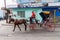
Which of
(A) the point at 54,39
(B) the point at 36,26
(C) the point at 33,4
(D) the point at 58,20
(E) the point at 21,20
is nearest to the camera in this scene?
(A) the point at 54,39

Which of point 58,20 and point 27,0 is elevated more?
point 27,0

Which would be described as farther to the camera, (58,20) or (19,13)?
(19,13)

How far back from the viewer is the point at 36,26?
815 inches

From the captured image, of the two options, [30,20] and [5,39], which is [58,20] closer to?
[30,20]

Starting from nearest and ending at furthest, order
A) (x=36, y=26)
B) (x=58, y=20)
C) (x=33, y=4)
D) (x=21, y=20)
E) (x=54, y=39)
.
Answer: (x=54, y=39), (x=21, y=20), (x=36, y=26), (x=58, y=20), (x=33, y=4)

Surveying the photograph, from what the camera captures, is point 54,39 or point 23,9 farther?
point 23,9

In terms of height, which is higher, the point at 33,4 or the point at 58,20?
the point at 33,4

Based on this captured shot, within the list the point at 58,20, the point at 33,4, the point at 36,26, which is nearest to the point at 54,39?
the point at 36,26

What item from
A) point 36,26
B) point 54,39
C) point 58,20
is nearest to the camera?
point 54,39

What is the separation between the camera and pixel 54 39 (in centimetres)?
1288

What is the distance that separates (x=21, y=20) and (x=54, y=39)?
6210 millimetres

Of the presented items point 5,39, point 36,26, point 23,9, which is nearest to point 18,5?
point 23,9

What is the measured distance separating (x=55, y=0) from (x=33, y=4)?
13.2 ft

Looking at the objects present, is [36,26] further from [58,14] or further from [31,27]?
[58,14]
